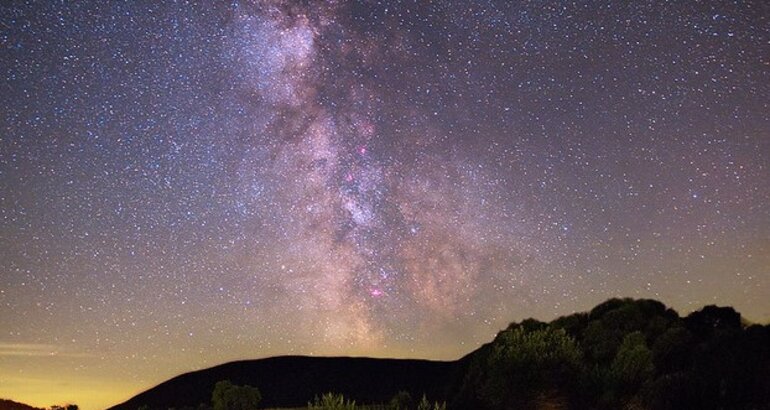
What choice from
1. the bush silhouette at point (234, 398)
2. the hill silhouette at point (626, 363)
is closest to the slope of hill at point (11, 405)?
the bush silhouette at point (234, 398)

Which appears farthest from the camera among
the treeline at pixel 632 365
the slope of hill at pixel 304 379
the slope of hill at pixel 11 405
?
the slope of hill at pixel 304 379

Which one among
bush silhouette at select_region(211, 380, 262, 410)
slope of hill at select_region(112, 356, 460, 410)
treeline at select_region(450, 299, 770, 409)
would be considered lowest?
treeline at select_region(450, 299, 770, 409)

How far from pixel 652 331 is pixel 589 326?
8.27 ft

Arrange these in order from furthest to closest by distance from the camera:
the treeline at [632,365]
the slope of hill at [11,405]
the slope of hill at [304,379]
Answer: the slope of hill at [304,379]
the slope of hill at [11,405]
the treeline at [632,365]

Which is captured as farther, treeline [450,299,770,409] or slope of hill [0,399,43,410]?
slope of hill [0,399,43,410]

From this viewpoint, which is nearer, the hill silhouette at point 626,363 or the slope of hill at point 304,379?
the hill silhouette at point 626,363

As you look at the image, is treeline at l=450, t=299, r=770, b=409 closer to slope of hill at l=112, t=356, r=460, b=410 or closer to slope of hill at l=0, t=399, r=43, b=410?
slope of hill at l=0, t=399, r=43, b=410

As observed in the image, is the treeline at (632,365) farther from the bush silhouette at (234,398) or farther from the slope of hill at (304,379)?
the slope of hill at (304,379)

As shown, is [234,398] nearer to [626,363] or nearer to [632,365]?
[626,363]

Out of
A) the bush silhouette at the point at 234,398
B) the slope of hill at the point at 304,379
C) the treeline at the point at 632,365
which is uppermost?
the slope of hill at the point at 304,379

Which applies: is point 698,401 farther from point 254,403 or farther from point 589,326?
point 254,403

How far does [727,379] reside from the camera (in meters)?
18.2

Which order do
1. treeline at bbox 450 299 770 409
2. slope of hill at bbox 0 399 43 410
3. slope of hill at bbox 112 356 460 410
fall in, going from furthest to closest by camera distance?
slope of hill at bbox 112 356 460 410
slope of hill at bbox 0 399 43 410
treeline at bbox 450 299 770 409

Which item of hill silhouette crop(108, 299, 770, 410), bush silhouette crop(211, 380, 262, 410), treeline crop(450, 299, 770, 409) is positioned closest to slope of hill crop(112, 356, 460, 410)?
bush silhouette crop(211, 380, 262, 410)
